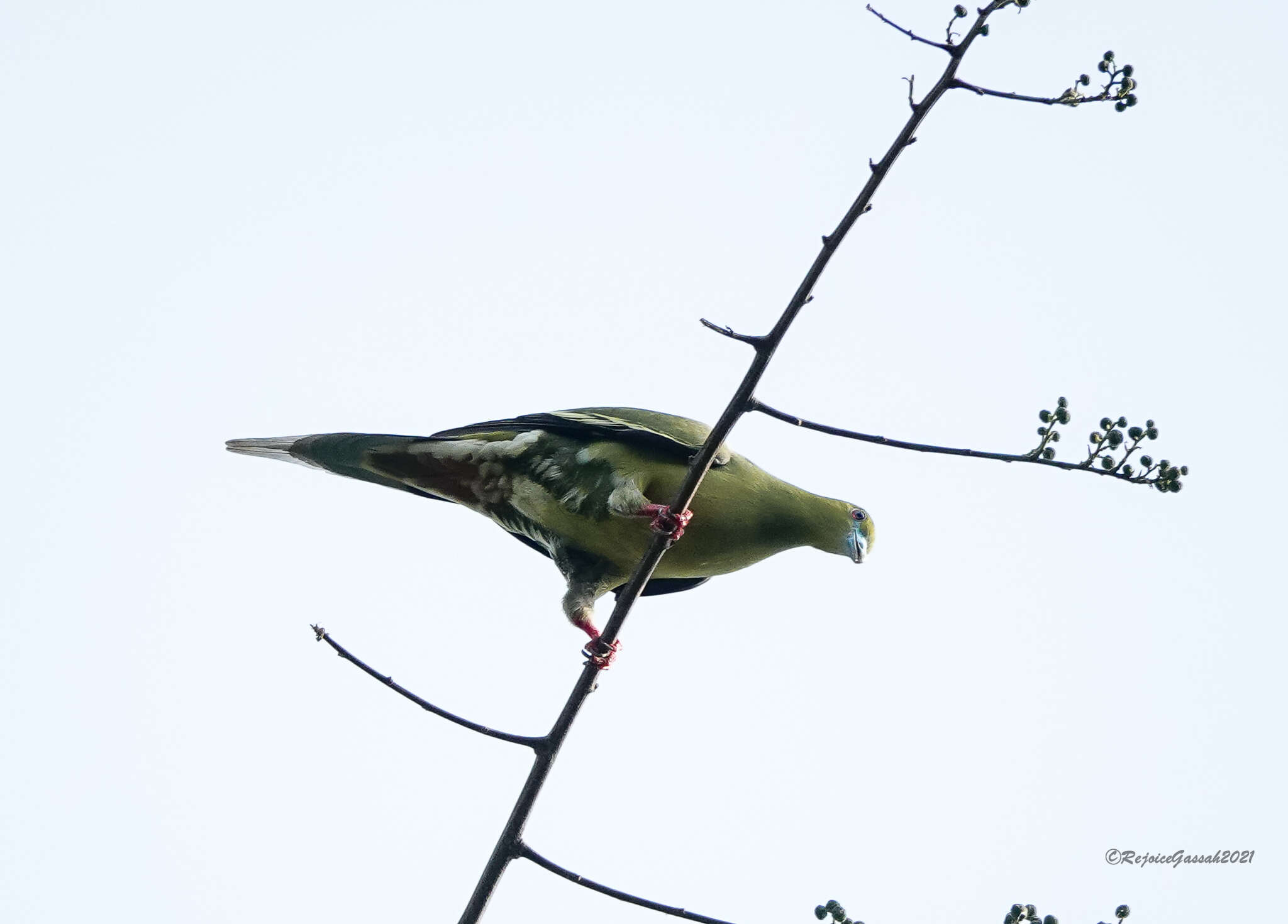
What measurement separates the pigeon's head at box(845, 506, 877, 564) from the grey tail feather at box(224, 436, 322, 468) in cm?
256

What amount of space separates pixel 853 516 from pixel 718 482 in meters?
0.74

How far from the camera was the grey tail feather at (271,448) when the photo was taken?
586 cm

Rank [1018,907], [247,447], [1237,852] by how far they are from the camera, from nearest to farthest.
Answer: [1018,907] → [1237,852] → [247,447]

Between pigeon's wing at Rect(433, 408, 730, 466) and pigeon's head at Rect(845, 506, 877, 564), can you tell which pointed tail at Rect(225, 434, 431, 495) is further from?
pigeon's head at Rect(845, 506, 877, 564)

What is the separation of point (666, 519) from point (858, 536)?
5.43 ft

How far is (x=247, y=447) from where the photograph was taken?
5.94 metres

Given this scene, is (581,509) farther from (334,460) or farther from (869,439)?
(869,439)

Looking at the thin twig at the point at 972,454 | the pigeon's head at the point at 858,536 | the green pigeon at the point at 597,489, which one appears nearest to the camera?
the thin twig at the point at 972,454

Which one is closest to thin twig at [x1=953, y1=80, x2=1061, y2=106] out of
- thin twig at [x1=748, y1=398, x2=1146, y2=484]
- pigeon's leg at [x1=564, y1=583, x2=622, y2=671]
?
thin twig at [x1=748, y1=398, x2=1146, y2=484]

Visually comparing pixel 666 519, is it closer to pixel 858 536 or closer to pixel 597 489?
pixel 597 489

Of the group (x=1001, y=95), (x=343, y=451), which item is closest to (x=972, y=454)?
(x=1001, y=95)

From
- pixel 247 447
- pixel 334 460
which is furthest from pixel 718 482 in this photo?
pixel 247 447

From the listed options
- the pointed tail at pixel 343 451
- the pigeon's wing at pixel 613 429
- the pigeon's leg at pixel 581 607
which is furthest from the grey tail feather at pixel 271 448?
the pigeon's leg at pixel 581 607

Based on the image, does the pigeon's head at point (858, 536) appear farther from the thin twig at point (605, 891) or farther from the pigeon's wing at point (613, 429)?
the thin twig at point (605, 891)
